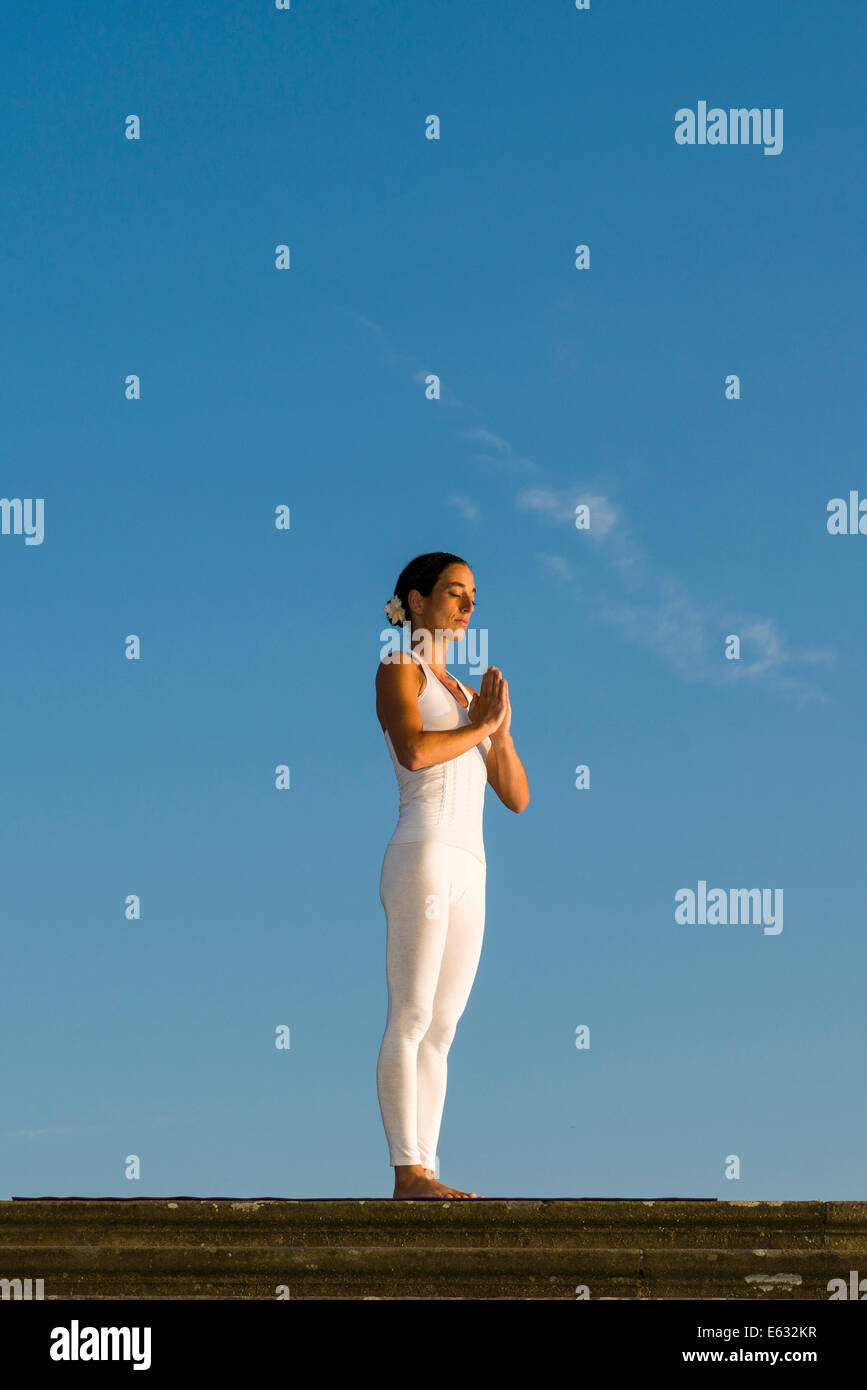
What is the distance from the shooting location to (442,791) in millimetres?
8688

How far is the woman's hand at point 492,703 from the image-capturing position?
8695mm

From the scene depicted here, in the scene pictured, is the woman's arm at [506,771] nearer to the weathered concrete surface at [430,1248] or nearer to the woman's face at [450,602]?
the woman's face at [450,602]

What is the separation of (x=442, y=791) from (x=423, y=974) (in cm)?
98

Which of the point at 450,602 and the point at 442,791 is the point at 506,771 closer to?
Answer: the point at 442,791

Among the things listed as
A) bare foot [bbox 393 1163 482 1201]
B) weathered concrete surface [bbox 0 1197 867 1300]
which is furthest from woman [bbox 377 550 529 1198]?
weathered concrete surface [bbox 0 1197 867 1300]

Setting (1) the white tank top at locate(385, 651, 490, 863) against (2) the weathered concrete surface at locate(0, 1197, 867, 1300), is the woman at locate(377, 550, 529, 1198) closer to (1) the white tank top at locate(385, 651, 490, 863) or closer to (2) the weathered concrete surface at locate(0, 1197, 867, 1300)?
(1) the white tank top at locate(385, 651, 490, 863)

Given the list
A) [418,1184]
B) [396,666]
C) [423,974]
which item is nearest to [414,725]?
[396,666]

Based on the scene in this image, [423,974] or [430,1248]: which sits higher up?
[423,974]

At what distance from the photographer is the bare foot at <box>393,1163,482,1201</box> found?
314 inches

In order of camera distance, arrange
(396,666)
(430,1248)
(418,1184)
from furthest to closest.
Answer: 1. (396,666)
2. (418,1184)
3. (430,1248)
